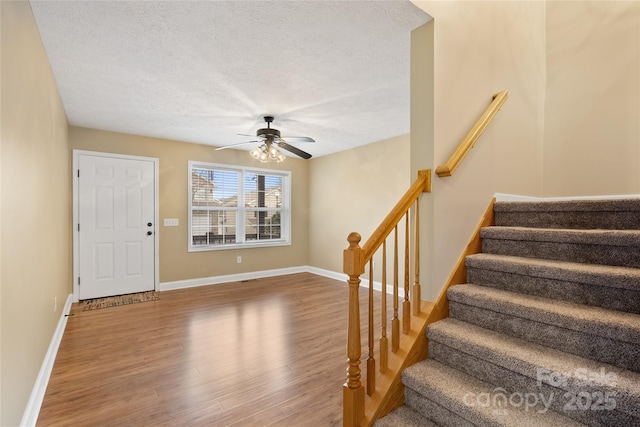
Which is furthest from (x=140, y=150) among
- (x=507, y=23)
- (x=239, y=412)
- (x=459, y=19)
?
(x=507, y=23)

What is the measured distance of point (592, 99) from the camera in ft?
9.05

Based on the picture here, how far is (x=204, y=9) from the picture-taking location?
1.84 meters

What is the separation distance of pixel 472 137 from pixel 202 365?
266 cm

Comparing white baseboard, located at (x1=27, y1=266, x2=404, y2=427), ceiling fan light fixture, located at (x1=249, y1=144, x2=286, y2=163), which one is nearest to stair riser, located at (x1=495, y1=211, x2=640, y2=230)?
white baseboard, located at (x1=27, y1=266, x2=404, y2=427)

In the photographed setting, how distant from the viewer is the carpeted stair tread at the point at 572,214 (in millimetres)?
1847

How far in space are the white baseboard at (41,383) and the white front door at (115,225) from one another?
1.17 meters

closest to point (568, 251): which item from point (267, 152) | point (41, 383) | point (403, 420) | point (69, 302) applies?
point (403, 420)

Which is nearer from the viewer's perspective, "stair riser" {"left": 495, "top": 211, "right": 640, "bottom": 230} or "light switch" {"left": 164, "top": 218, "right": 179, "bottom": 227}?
"stair riser" {"left": 495, "top": 211, "right": 640, "bottom": 230}

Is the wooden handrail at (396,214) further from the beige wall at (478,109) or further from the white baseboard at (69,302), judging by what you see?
the white baseboard at (69,302)

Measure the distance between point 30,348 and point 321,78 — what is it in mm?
2872

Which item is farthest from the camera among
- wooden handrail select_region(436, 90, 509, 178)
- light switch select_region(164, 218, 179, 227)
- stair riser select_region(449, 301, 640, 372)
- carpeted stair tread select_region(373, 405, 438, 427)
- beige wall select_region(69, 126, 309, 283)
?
light switch select_region(164, 218, 179, 227)

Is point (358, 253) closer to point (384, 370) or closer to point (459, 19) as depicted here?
point (384, 370)

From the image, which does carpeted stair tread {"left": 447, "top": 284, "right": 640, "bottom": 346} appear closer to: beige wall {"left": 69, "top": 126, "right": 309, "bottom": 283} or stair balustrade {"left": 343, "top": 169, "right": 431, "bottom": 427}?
stair balustrade {"left": 343, "top": 169, "right": 431, "bottom": 427}

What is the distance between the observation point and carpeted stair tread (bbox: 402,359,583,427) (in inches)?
49.1
